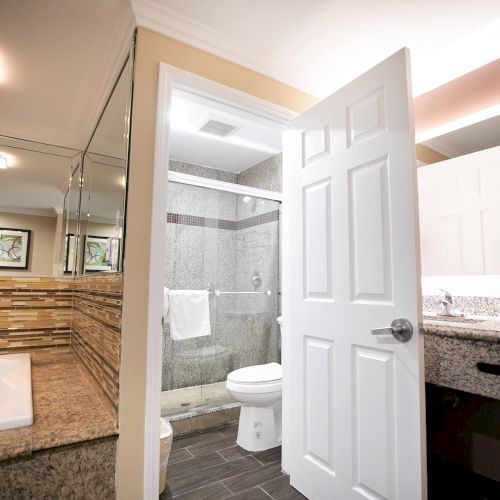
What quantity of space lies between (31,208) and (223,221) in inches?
62.6

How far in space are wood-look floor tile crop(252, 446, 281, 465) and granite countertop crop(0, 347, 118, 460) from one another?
1.13 m

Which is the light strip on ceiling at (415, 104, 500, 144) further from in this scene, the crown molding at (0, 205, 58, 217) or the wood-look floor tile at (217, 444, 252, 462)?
the crown molding at (0, 205, 58, 217)

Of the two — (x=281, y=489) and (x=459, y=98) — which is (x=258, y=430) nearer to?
(x=281, y=489)

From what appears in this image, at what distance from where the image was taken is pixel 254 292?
3383 mm

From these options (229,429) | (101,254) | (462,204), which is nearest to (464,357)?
(462,204)

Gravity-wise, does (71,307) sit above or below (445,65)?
below

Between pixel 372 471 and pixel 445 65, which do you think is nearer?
pixel 372 471

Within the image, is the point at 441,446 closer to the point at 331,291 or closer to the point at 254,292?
the point at 331,291

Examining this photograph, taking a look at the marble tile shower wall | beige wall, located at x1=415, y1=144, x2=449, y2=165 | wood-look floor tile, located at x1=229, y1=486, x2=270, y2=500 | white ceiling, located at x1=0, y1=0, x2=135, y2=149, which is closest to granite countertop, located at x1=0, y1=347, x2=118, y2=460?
wood-look floor tile, located at x1=229, y1=486, x2=270, y2=500

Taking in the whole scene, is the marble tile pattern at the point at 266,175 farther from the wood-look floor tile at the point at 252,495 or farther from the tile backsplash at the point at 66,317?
the wood-look floor tile at the point at 252,495

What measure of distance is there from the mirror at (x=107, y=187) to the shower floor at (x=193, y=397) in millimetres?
1364

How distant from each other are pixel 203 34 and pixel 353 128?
872 millimetres

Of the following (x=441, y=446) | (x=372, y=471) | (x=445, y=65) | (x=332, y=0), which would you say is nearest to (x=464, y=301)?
(x=441, y=446)

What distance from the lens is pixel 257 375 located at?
97.0 inches
